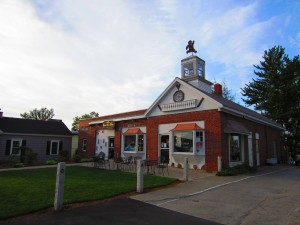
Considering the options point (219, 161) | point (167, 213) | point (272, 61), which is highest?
point (272, 61)

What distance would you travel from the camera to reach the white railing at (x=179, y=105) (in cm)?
1739

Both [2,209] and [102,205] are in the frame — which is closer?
[2,209]

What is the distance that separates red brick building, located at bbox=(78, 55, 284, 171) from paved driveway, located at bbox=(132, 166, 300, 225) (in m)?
5.45

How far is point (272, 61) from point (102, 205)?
3402cm

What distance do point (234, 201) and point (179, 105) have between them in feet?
35.2

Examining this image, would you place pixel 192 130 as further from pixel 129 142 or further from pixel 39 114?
pixel 39 114

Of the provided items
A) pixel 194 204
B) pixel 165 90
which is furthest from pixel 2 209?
pixel 165 90

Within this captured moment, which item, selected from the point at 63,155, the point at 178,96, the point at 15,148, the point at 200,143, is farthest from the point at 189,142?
the point at 15,148

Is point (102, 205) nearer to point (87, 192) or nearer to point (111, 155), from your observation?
point (87, 192)

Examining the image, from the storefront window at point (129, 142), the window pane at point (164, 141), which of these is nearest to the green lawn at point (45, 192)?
the window pane at point (164, 141)

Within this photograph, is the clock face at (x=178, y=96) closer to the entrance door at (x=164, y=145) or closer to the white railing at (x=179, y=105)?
the white railing at (x=179, y=105)

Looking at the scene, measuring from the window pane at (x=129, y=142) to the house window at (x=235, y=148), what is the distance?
8.22 metres

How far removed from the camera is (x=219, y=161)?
15.1 metres

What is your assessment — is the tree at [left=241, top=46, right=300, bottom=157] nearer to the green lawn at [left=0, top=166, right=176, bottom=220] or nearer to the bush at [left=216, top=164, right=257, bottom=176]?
the bush at [left=216, top=164, right=257, bottom=176]
